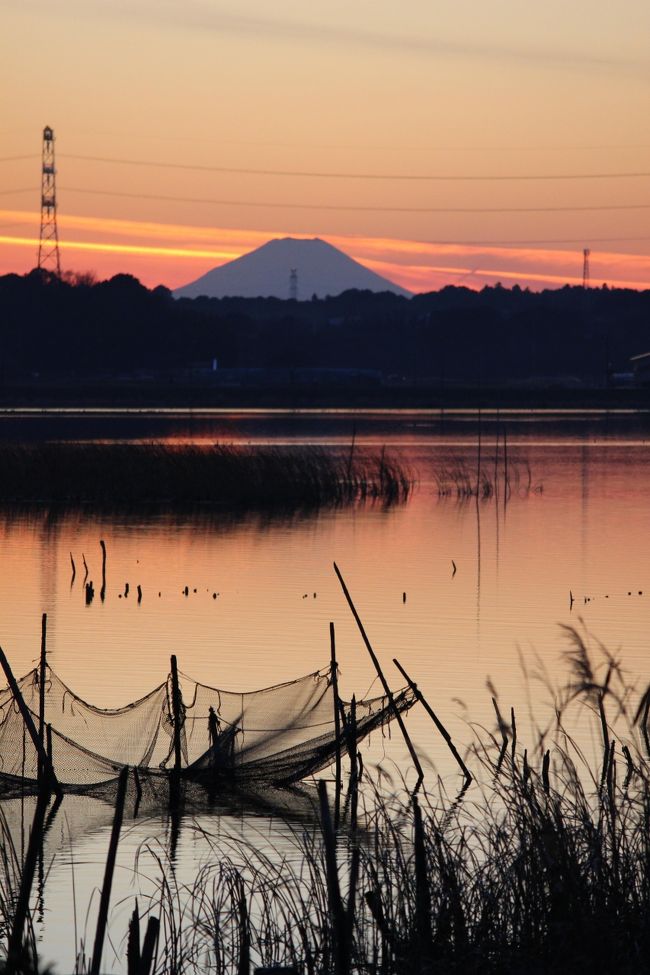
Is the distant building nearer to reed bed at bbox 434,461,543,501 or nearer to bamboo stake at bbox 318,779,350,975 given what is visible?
reed bed at bbox 434,461,543,501

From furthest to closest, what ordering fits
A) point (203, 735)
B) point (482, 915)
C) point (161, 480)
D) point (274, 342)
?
point (274, 342) → point (161, 480) → point (203, 735) → point (482, 915)

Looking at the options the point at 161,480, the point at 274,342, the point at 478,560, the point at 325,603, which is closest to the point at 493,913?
the point at 325,603

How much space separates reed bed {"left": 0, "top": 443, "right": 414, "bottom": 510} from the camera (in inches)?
1515

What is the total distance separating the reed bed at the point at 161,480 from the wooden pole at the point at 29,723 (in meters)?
26.4

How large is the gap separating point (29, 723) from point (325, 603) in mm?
13384

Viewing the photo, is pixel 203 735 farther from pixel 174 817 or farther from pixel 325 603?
pixel 325 603

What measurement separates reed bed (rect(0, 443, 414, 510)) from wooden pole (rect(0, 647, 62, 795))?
86.6 feet

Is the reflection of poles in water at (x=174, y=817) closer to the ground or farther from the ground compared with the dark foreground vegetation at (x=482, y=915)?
closer to the ground

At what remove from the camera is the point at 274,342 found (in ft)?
580

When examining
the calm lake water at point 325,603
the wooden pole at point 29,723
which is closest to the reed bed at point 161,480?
the calm lake water at point 325,603

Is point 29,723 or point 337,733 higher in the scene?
point 29,723

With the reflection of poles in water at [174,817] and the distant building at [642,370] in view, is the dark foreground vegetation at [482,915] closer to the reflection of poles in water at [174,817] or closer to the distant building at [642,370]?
the reflection of poles in water at [174,817]

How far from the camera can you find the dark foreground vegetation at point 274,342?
5536 inches

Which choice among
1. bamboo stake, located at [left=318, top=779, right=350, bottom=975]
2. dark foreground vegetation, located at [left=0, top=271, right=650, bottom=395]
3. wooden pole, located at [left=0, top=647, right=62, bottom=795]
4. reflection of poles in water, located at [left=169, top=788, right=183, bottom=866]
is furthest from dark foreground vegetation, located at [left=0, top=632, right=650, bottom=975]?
dark foreground vegetation, located at [left=0, top=271, right=650, bottom=395]
